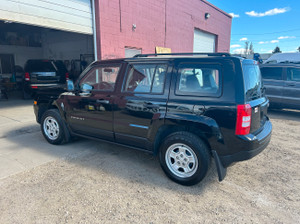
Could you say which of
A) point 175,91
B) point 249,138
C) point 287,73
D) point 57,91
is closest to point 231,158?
point 249,138

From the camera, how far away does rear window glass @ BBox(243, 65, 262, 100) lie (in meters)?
2.80

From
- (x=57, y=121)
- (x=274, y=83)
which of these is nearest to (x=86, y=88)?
(x=57, y=121)

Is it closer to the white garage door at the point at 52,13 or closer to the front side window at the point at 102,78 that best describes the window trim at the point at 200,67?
the front side window at the point at 102,78

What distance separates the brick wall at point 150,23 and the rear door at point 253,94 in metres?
6.46

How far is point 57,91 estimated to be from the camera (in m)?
4.68

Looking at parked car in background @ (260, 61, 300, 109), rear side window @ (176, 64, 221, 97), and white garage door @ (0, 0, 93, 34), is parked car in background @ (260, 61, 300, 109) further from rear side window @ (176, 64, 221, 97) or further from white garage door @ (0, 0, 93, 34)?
white garage door @ (0, 0, 93, 34)

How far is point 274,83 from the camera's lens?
7.88m

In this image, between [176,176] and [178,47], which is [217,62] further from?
[178,47]

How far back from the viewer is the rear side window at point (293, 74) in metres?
7.47

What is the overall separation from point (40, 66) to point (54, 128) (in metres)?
6.64

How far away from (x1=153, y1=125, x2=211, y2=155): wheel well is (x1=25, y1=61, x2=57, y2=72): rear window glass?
8606mm

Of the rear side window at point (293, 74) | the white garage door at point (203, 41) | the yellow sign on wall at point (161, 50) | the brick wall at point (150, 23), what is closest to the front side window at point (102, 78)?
the brick wall at point (150, 23)

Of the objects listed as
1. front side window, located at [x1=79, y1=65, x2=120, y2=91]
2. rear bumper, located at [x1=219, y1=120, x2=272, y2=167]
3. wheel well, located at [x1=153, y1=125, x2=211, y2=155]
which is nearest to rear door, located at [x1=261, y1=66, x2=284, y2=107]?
rear bumper, located at [x1=219, y1=120, x2=272, y2=167]

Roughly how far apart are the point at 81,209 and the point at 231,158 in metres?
1.97
